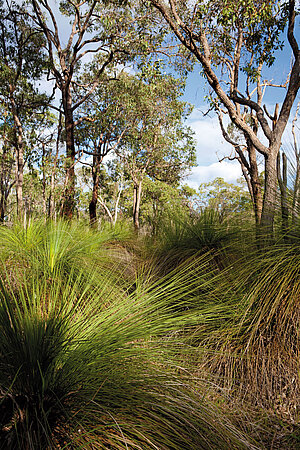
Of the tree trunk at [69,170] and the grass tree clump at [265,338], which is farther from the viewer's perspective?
the tree trunk at [69,170]

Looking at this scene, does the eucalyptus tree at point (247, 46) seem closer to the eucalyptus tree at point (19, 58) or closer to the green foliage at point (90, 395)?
the green foliage at point (90, 395)

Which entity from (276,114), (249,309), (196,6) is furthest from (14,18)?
(249,309)

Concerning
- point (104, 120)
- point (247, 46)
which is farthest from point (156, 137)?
point (247, 46)

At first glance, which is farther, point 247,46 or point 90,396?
point 247,46

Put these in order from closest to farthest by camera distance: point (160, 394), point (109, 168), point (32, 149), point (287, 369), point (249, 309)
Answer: point (160, 394) → point (287, 369) → point (249, 309) → point (32, 149) → point (109, 168)

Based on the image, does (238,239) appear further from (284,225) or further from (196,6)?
(196,6)

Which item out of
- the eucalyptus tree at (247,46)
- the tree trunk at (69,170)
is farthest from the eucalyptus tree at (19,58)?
the eucalyptus tree at (247,46)

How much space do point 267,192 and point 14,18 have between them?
1096 cm

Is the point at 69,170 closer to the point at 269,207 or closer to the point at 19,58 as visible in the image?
the point at 19,58

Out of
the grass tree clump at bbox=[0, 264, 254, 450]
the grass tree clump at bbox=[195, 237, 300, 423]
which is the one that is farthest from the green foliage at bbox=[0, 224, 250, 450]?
the grass tree clump at bbox=[195, 237, 300, 423]

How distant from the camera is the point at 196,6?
4621 mm

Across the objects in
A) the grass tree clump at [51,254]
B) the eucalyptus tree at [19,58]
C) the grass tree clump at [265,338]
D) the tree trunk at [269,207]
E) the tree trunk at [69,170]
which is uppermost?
the eucalyptus tree at [19,58]

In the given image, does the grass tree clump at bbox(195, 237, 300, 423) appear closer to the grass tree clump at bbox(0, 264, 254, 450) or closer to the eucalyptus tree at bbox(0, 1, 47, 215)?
the grass tree clump at bbox(0, 264, 254, 450)

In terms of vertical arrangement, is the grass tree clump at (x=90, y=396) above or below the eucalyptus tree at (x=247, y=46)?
below
